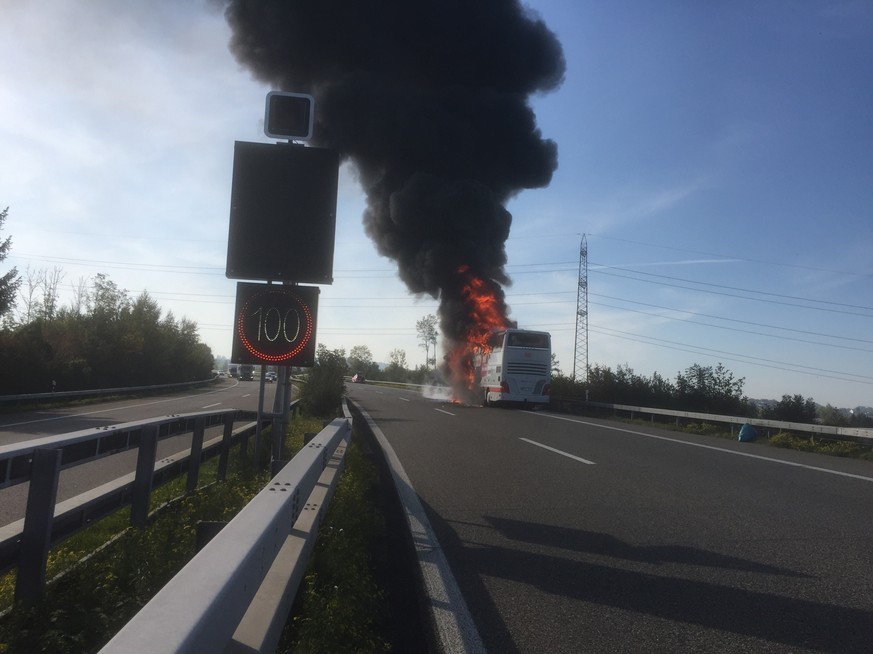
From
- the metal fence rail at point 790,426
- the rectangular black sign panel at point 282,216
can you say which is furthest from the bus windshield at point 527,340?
the rectangular black sign panel at point 282,216

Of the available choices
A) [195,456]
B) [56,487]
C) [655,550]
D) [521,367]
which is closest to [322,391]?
[521,367]

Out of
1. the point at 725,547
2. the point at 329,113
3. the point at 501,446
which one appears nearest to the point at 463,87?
the point at 329,113

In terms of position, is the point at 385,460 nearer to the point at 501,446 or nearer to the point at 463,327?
the point at 501,446

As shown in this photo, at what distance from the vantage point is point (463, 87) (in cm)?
3531

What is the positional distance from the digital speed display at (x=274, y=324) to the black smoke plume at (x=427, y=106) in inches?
1003

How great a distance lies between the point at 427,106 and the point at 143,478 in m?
31.3

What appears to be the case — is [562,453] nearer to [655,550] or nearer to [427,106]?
[655,550]

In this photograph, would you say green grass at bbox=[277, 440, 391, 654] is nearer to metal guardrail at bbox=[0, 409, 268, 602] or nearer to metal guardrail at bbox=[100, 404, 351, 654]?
metal guardrail at bbox=[100, 404, 351, 654]

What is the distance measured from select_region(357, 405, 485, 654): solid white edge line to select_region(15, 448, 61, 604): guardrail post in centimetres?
207

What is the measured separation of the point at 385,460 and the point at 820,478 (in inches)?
231

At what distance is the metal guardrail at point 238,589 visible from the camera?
1455 mm

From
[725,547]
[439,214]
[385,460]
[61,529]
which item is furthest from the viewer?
[439,214]

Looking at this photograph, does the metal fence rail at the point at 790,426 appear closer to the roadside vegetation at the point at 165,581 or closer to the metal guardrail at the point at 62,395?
the roadside vegetation at the point at 165,581

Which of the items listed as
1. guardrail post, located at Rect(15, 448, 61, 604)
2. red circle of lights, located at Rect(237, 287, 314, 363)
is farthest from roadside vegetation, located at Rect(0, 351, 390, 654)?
red circle of lights, located at Rect(237, 287, 314, 363)
